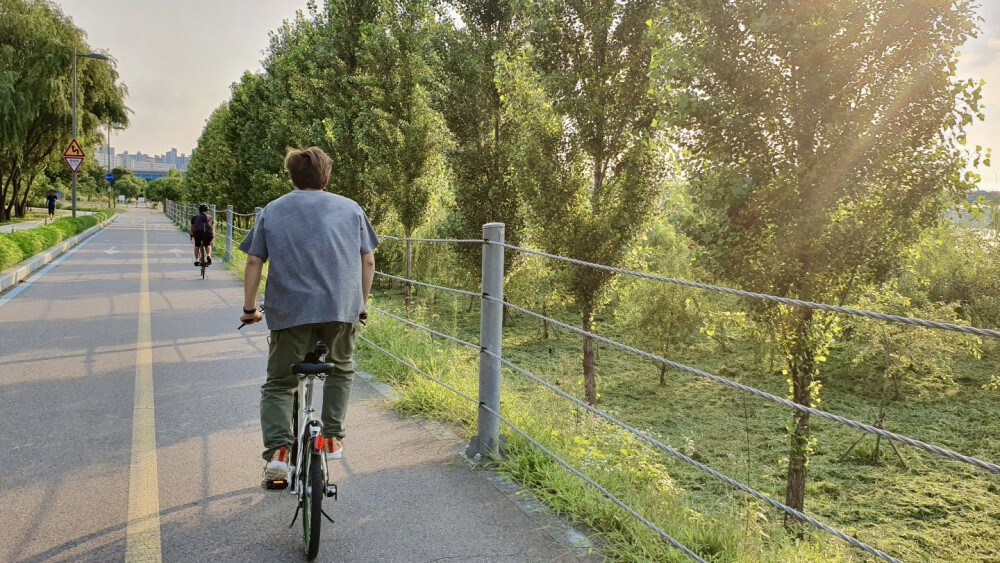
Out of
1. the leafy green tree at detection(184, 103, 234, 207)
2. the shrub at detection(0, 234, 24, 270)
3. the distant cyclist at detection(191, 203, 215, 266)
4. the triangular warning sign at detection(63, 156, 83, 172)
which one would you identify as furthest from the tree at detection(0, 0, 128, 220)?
the distant cyclist at detection(191, 203, 215, 266)

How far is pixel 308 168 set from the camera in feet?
11.0

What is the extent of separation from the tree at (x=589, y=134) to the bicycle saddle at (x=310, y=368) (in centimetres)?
1145

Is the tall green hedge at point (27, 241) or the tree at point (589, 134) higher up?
the tree at point (589, 134)

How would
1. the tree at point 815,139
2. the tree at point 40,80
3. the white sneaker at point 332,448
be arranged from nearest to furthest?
the white sneaker at point 332,448 → the tree at point 815,139 → the tree at point 40,80

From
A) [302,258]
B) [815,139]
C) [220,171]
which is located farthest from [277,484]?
[220,171]

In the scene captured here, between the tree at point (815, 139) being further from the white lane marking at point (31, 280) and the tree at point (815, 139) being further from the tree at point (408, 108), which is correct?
the white lane marking at point (31, 280)

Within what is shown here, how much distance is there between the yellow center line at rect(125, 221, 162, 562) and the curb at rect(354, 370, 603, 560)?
1.79 metres

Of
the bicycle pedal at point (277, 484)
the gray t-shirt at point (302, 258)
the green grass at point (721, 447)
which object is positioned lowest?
the green grass at point (721, 447)

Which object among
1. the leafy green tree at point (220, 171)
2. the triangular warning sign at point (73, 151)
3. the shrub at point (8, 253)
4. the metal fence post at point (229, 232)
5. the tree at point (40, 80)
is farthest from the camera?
the leafy green tree at point (220, 171)

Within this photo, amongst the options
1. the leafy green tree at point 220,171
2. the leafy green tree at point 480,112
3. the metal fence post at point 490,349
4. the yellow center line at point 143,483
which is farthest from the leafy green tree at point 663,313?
the leafy green tree at point 220,171

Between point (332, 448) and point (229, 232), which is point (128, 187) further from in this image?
point (332, 448)

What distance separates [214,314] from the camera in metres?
10.9

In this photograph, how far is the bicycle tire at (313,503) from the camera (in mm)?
3039

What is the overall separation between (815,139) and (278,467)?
710cm
